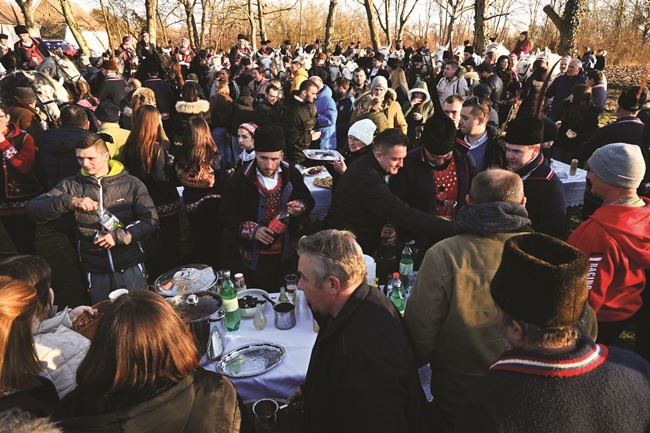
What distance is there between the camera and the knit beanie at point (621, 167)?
107 inches

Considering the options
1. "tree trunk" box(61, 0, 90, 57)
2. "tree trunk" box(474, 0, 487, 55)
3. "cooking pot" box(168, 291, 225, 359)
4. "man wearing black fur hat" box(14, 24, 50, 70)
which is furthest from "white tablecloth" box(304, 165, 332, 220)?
"tree trunk" box(474, 0, 487, 55)

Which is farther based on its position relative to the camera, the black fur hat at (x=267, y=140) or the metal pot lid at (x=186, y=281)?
the black fur hat at (x=267, y=140)

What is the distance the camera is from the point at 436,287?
2127mm

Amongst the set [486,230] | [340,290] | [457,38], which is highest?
[457,38]

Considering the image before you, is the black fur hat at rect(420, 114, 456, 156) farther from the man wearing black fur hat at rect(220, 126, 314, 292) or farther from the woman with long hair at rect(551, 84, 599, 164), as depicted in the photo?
the woman with long hair at rect(551, 84, 599, 164)

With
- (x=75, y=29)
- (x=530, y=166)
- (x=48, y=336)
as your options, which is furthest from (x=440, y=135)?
(x=75, y=29)

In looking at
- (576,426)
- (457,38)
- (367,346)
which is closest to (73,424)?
(367,346)

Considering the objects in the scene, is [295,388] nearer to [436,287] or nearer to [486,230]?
[436,287]

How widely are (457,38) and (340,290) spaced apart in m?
60.1

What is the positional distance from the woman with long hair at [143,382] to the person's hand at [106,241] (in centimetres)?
185

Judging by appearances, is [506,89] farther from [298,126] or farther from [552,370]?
[552,370]

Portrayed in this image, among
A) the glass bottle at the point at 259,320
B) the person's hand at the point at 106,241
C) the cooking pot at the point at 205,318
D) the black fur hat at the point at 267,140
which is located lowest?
the glass bottle at the point at 259,320

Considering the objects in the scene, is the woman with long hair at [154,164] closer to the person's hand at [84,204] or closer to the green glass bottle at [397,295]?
the person's hand at [84,204]

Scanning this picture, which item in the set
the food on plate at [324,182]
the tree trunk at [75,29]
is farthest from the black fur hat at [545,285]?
the tree trunk at [75,29]
